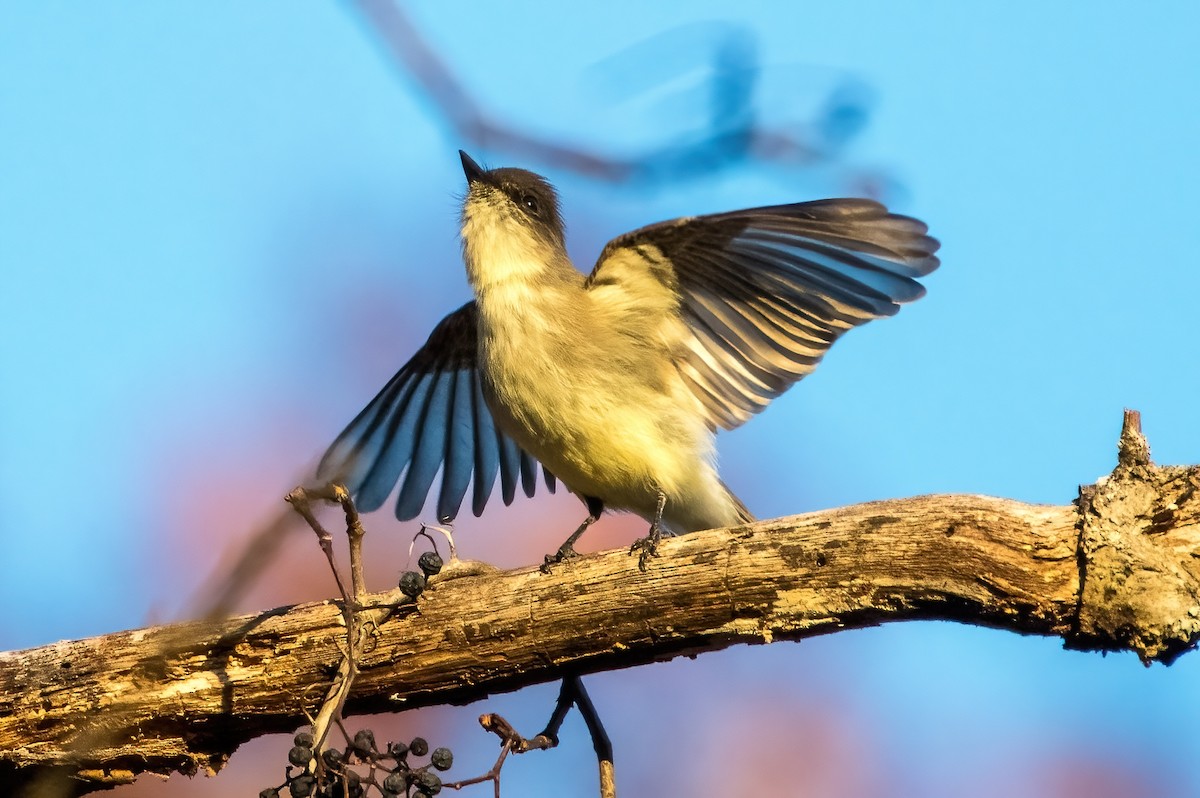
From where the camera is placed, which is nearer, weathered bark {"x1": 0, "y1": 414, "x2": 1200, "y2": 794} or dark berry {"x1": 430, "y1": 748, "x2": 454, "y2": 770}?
dark berry {"x1": 430, "y1": 748, "x2": 454, "y2": 770}

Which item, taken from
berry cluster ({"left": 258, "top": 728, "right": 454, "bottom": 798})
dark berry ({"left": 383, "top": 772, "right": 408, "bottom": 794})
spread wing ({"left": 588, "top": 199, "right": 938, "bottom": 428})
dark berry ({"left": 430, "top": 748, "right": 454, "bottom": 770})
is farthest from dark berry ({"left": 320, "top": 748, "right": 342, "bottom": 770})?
spread wing ({"left": 588, "top": 199, "right": 938, "bottom": 428})

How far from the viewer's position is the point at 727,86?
2070 mm

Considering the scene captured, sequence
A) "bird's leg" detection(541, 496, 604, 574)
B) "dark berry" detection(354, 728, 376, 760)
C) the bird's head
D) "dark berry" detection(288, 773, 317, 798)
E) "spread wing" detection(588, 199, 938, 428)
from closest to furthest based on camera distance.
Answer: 1. "dark berry" detection(288, 773, 317, 798)
2. "dark berry" detection(354, 728, 376, 760)
3. "spread wing" detection(588, 199, 938, 428)
4. "bird's leg" detection(541, 496, 604, 574)
5. the bird's head

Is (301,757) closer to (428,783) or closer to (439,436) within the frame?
(428,783)

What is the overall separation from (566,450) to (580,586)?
1.11 metres

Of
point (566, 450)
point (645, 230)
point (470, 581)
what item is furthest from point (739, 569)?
point (645, 230)

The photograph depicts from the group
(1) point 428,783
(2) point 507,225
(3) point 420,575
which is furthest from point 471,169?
(1) point 428,783

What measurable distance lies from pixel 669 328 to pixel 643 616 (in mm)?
1717

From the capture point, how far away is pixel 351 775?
2787mm

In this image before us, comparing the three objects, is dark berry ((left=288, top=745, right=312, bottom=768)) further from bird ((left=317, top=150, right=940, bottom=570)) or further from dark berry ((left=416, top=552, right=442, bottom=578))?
bird ((left=317, top=150, right=940, bottom=570))

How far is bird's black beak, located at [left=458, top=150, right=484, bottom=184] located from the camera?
5539 mm

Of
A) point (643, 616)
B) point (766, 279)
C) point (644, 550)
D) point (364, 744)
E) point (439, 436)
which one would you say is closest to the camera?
point (364, 744)

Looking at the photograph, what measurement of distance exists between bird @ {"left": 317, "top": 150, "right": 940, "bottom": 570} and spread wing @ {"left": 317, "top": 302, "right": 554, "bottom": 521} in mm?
773

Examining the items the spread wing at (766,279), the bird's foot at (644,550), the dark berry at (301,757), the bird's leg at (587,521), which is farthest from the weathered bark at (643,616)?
the spread wing at (766,279)
